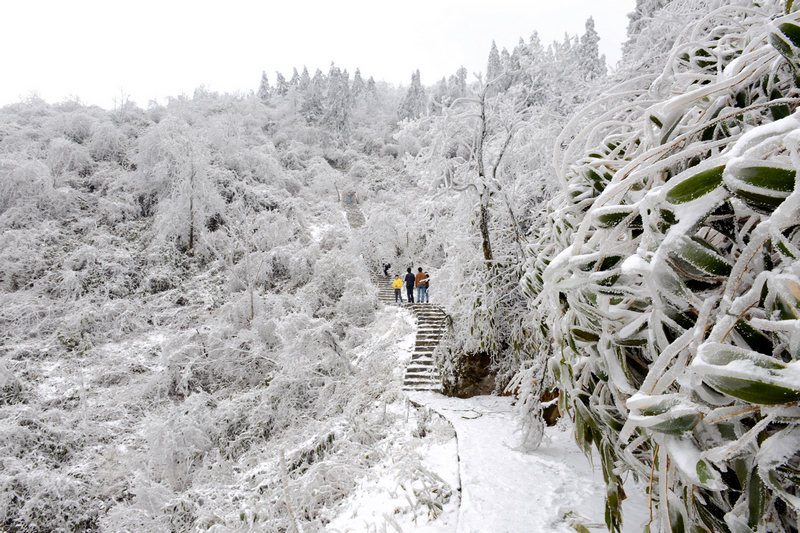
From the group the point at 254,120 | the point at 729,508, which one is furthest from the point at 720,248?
the point at 254,120

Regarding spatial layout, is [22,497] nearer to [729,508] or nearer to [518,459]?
[518,459]

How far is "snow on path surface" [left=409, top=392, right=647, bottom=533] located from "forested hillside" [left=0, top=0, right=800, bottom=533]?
262mm

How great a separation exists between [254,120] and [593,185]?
30213mm

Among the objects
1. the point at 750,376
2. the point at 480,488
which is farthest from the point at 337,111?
the point at 750,376

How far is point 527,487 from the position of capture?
275 centimetres

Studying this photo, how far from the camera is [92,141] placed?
17.2 meters

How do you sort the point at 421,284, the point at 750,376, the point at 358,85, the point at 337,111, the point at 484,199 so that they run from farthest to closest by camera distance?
the point at 358,85 → the point at 337,111 → the point at 421,284 → the point at 484,199 → the point at 750,376

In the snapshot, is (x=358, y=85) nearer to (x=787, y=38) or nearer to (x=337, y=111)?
(x=337, y=111)

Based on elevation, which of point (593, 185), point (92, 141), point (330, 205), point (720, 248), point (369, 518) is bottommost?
point (369, 518)

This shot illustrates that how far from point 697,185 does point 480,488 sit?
2.83 meters

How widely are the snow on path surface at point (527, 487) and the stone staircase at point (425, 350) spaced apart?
84.0 inches

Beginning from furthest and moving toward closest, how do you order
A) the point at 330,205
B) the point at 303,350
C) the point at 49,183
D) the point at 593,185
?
the point at 330,205 < the point at 49,183 < the point at 303,350 < the point at 593,185

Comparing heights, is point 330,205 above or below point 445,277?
above

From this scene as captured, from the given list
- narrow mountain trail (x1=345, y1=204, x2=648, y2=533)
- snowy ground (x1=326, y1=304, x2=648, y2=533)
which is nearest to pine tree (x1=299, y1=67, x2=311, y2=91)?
narrow mountain trail (x1=345, y1=204, x2=648, y2=533)
